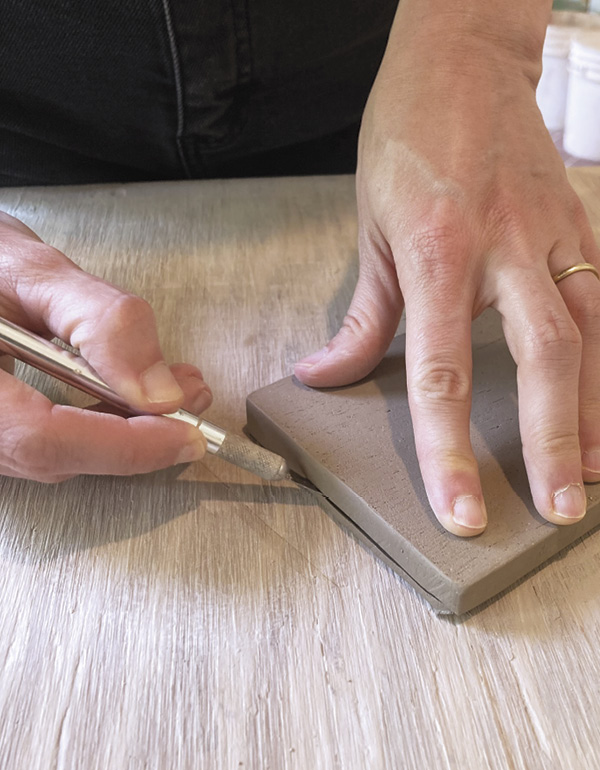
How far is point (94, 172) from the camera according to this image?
1.17 m

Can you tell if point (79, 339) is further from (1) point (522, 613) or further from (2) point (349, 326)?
(1) point (522, 613)

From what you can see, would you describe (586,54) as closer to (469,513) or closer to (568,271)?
(568,271)

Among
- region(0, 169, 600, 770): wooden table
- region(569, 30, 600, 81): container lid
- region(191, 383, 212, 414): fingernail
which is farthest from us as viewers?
region(569, 30, 600, 81): container lid

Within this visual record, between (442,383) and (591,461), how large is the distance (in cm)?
16

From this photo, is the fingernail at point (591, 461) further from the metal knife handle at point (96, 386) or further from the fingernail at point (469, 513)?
the metal knife handle at point (96, 386)

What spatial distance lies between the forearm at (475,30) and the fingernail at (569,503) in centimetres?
46

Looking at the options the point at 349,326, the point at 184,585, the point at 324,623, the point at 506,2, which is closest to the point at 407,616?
the point at 324,623

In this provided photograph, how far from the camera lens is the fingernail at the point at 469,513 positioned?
0.55 metres

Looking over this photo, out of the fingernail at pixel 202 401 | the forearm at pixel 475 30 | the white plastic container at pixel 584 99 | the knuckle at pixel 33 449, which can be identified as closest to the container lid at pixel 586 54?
the white plastic container at pixel 584 99

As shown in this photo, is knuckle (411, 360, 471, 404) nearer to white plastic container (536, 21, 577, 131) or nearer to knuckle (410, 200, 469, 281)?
knuckle (410, 200, 469, 281)

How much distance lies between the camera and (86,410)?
1.92 ft

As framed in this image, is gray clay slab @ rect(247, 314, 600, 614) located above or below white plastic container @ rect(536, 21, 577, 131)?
above

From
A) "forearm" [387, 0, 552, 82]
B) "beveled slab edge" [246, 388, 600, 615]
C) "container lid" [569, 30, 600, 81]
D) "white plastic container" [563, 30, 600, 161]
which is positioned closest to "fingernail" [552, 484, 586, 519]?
"beveled slab edge" [246, 388, 600, 615]

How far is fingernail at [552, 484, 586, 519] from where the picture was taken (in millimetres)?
568
